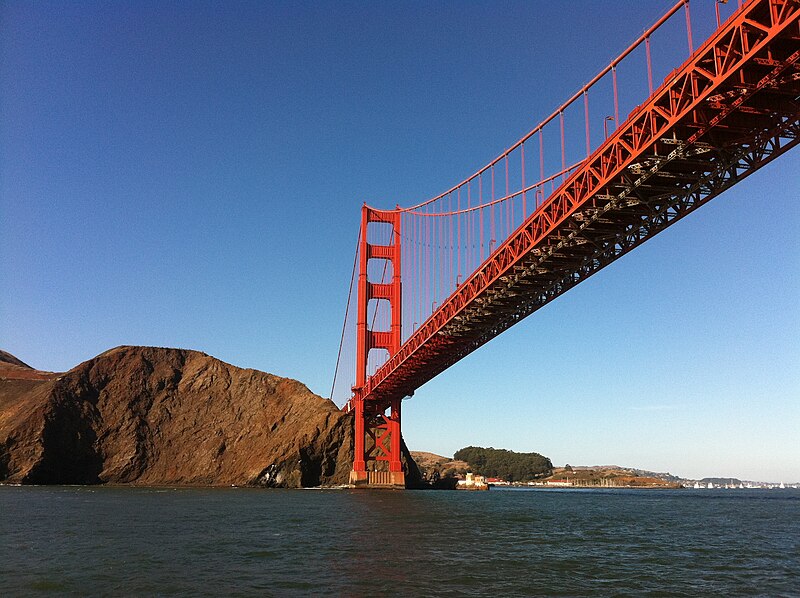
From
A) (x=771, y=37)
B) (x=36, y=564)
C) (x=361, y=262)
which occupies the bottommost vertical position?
(x=36, y=564)

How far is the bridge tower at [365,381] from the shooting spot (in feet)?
207

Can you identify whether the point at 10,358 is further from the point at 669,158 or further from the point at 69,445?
the point at 669,158

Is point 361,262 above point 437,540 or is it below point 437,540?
above

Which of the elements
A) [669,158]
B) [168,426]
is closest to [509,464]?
[168,426]

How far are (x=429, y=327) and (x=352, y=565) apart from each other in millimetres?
30726

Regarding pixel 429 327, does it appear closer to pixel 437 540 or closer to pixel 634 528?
pixel 634 528

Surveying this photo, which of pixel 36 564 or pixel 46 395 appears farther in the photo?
pixel 46 395

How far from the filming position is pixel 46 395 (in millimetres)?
78875

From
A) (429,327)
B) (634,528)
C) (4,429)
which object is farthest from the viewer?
(4,429)

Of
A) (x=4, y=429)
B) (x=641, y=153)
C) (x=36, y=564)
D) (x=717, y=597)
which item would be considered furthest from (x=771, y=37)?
(x=4, y=429)

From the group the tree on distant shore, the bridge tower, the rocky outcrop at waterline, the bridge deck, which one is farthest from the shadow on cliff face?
the tree on distant shore

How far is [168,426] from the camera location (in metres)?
85.0

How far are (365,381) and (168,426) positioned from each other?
33.9m

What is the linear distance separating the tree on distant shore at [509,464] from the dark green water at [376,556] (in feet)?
485
